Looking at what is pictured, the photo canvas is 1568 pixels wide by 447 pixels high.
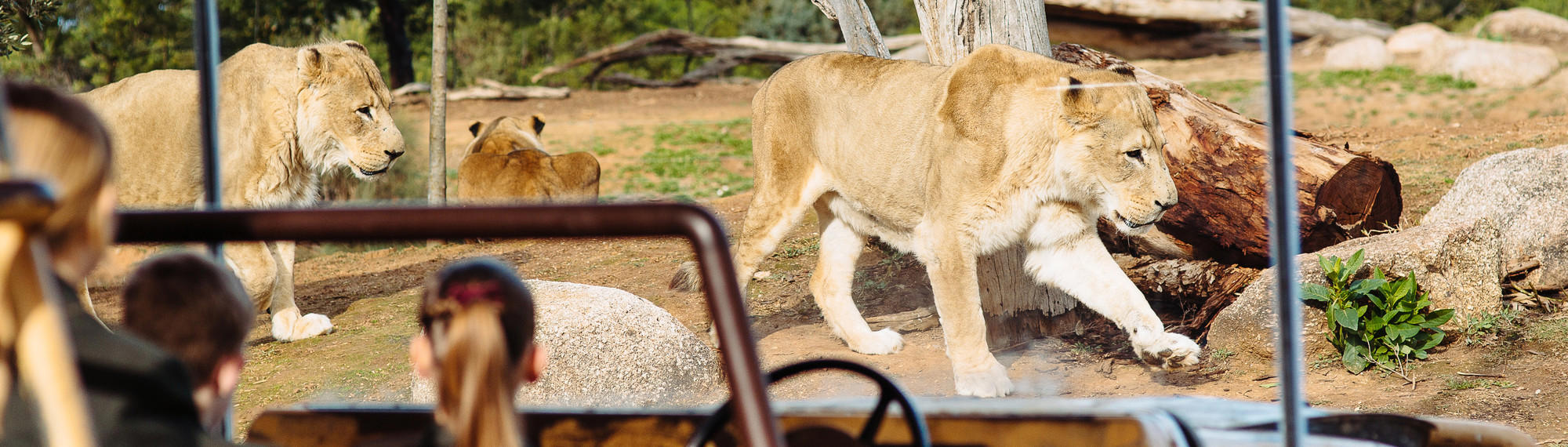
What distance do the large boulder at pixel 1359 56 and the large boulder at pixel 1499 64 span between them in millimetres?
1700

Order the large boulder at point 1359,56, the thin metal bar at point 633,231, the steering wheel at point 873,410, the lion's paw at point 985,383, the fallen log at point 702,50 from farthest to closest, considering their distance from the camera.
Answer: the fallen log at point 702,50 < the large boulder at point 1359,56 < the lion's paw at point 985,383 < the steering wheel at point 873,410 < the thin metal bar at point 633,231

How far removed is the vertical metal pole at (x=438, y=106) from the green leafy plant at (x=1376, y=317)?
17.8 feet

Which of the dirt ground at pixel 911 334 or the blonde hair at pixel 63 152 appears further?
the dirt ground at pixel 911 334

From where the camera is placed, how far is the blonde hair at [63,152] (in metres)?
1.21

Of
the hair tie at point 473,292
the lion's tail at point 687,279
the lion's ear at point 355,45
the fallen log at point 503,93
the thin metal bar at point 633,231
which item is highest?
the thin metal bar at point 633,231

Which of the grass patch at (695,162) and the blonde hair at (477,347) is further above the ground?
the blonde hair at (477,347)

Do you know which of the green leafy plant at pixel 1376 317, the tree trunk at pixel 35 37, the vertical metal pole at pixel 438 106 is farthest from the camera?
the vertical metal pole at pixel 438 106

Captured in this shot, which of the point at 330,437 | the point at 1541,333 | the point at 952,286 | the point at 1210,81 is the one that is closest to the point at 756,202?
the point at 952,286

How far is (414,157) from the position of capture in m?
10.9

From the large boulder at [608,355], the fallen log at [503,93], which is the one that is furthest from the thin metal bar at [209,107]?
the fallen log at [503,93]

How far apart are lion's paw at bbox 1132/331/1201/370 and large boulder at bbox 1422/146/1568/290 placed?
95.9 inches

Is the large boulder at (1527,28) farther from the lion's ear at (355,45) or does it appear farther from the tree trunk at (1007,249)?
the lion's ear at (355,45)

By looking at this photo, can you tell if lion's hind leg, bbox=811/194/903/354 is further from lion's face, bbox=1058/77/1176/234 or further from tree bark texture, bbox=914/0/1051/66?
lion's face, bbox=1058/77/1176/234

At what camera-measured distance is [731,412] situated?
186cm
